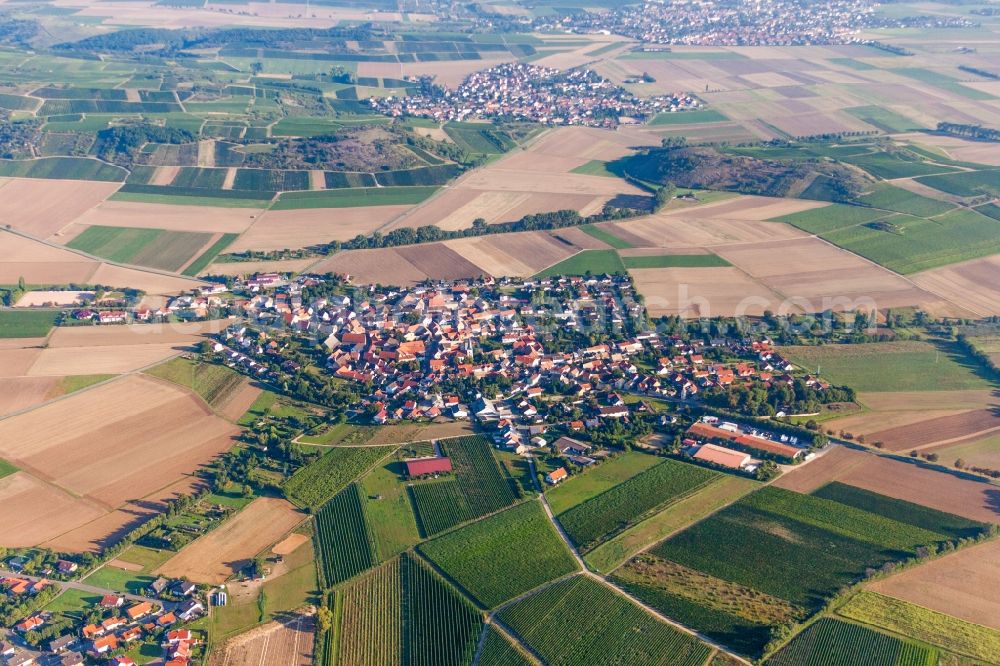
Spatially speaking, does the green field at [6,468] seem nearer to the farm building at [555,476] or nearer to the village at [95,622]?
the village at [95,622]

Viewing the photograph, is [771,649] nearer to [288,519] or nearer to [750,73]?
[288,519]

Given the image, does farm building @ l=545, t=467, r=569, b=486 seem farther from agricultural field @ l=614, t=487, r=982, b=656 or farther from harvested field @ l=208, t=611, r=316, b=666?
harvested field @ l=208, t=611, r=316, b=666

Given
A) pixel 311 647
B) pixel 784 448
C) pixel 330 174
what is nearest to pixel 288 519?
pixel 311 647

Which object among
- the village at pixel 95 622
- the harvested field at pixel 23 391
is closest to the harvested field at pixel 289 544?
the village at pixel 95 622

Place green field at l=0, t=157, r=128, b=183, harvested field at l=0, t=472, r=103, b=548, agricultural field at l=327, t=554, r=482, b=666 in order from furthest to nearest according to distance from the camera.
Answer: green field at l=0, t=157, r=128, b=183 → harvested field at l=0, t=472, r=103, b=548 → agricultural field at l=327, t=554, r=482, b=666

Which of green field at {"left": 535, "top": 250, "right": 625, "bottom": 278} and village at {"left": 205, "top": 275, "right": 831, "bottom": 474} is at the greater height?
green field at {"left": 535, "top": 250, "right": 625, "bottom": 278}

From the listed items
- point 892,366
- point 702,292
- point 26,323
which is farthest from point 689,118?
point 26,323

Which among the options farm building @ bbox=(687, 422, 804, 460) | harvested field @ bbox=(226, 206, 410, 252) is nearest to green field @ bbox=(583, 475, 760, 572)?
farm building @ bbox=(687, 422, 804, 460)
